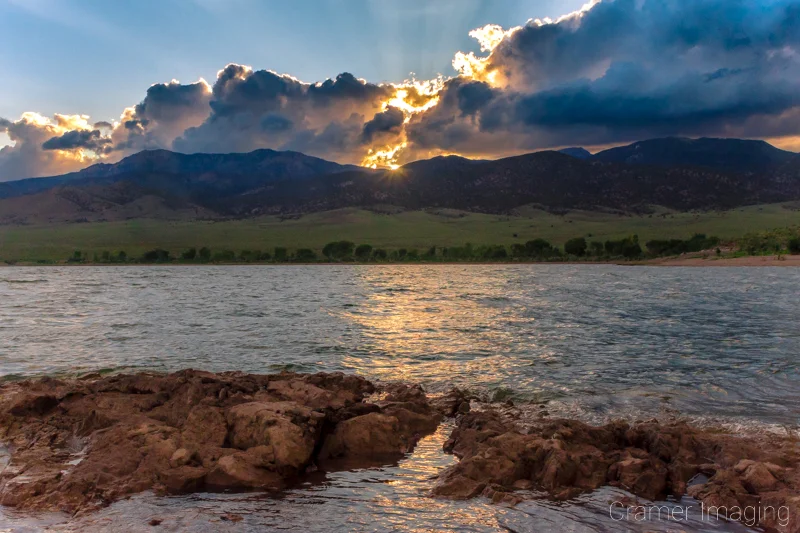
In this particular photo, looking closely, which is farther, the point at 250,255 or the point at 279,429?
the point at 250,255

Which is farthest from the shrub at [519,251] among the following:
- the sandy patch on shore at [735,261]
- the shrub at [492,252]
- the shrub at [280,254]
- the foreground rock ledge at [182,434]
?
the foreground rock ledge at [182,434]

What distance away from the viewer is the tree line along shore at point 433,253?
561 feet

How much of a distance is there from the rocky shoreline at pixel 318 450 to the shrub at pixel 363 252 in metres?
174

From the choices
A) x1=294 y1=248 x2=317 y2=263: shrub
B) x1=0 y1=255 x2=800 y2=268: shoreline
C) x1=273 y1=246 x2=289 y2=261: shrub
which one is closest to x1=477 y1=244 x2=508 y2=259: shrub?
x1=0 y1=255 x2=800 y2=268: shoreline

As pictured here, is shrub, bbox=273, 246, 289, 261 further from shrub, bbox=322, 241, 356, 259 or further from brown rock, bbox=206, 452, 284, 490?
brown rock, bbox=206, 452, 284, 490

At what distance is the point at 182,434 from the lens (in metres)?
11.5

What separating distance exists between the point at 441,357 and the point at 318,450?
11630 millimetres

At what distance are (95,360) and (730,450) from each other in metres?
21.7

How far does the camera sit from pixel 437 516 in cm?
876

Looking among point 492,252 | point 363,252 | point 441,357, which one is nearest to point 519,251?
point 492,252

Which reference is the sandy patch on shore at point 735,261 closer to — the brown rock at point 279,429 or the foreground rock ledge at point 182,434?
the foreground rock ledge at point 182,434

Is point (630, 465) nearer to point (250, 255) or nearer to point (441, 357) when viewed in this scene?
point (441, 357)

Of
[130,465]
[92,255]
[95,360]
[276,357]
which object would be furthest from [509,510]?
[92,255]

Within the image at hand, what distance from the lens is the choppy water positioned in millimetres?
8992
